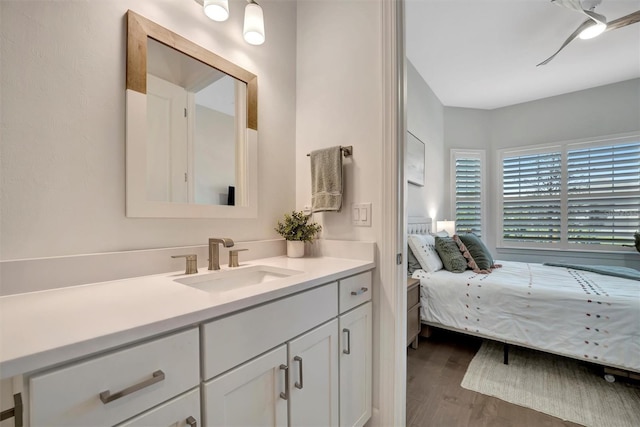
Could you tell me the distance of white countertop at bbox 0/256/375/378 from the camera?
483mm

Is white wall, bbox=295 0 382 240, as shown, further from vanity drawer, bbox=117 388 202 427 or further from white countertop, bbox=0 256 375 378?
vanity drawer, bbox=117 388 202 427

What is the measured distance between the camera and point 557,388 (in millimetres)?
1813

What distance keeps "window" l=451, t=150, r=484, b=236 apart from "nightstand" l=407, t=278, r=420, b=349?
2326 millimetres

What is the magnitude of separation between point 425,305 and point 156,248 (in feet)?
6.95

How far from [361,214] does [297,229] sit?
37 centimetres

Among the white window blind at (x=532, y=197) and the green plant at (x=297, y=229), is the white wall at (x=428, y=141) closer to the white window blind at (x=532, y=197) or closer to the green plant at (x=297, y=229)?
the white window blind at (x=532, y=197)

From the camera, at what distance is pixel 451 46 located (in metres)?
2.77

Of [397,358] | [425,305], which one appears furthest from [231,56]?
[425,305]

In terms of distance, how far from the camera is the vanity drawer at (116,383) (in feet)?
1.57

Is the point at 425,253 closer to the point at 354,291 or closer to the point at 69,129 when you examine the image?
the point at 354,291

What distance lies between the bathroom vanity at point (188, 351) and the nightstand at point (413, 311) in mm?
1049

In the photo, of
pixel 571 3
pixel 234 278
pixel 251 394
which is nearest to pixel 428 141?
pixel 571 3

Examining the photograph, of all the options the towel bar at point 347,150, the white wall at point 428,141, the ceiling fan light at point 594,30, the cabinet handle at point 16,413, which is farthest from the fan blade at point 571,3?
the cabinet handle at point 16,413

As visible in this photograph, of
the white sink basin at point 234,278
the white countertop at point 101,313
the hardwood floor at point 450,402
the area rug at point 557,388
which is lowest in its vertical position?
the hardwood floor at point 450,402
